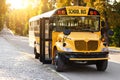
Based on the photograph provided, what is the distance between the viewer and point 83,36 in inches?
617

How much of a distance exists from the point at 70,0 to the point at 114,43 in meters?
10.7

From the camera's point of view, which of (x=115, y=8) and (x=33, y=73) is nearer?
(x=33, y=73)

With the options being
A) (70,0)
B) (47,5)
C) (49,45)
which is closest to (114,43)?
(70,0)

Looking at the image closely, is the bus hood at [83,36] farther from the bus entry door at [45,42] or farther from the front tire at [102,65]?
the bus entry door at [45,42]

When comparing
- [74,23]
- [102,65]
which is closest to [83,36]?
[74,23]

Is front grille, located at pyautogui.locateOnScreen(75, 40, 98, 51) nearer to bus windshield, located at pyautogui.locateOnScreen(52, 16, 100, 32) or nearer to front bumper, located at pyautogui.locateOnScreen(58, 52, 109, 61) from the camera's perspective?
front bumper, located at pyautogui.locateOnScreen(58, 52, 109, 61)

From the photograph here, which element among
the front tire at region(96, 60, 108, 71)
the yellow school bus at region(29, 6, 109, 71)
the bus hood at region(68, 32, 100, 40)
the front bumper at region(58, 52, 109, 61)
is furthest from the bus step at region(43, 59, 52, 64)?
the front bumper at region(58, 52, 109, 61)

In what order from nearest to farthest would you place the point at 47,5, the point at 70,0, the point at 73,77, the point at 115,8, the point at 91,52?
the point at 73,77 < the point at 91,52 < the point at 115,8 < the point at 70,0 < the point at 47,5

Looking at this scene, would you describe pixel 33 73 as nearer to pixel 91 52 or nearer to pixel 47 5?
pixel 91 52

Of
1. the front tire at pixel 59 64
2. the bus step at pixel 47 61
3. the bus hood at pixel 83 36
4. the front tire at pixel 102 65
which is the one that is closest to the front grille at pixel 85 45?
the bus hood at pixel 83 36

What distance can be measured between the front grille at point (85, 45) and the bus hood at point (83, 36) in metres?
0.18

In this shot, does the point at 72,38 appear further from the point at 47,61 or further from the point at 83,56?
the point at 47,61

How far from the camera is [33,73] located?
14812 millimetres

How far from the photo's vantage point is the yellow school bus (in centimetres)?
1518
